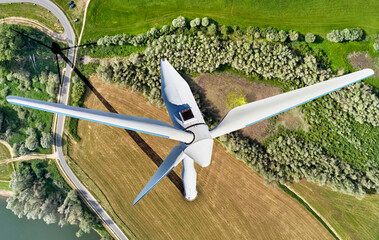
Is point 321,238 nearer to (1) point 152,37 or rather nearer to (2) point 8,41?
(1) point 152,37

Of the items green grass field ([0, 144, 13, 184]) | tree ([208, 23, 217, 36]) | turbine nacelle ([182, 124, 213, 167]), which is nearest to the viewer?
turbine nacelle ([182, 124, 213, 167])

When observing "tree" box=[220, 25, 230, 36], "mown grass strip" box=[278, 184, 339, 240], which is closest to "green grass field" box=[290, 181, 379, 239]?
"mown grass strip" box=[278, 184, 339, 240]

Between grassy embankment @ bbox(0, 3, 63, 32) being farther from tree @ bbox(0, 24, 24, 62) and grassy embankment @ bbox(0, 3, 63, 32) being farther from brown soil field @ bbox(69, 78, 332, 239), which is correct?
brown soil field @ bbox(69, 78, 332, 239)

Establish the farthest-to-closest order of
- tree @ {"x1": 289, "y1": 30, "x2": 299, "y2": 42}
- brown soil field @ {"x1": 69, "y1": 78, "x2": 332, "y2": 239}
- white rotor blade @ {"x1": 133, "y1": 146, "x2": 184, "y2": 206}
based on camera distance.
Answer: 1. tree @ {"x1": 289, "y1": 30, "x2": 299, "y2": 42}
2. brown soil field @ {"x1": 69, "y1": 78, "x2": 332, "y2": 239}
3. white rotor blade @ {"x1": 133, "y1": 146, "x2": 184, "y2": 206}

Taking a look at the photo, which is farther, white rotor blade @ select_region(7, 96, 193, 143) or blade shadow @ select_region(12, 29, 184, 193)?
blade shadow @ select_region(12, 29, 184, 193)

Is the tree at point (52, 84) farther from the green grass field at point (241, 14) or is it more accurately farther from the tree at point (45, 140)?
the green grass field at point (241, 14)

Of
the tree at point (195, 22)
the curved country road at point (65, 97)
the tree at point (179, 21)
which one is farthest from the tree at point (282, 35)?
the curved country road at point (65, 97)
